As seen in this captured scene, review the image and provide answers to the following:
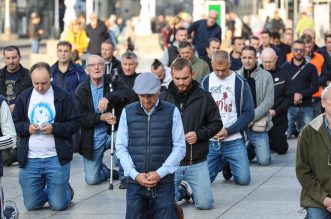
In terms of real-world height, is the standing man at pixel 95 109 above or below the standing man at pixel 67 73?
below

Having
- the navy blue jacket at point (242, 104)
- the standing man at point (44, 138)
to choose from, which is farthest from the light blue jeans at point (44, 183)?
the navy blue jacket at point (242, 104)

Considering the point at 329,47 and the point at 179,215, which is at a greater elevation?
the point at 329,47

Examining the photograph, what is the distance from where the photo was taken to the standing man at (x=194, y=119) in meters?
11.5

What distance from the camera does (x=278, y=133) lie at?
687 inches

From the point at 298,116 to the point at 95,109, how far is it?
20.6 feet

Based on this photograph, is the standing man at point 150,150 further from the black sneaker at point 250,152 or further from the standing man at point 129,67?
the black sneaker at point 250,152

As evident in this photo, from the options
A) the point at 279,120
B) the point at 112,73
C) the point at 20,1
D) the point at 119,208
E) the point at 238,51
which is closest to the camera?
the point at 119,208

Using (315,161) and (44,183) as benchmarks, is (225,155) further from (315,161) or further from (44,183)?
(315,161)

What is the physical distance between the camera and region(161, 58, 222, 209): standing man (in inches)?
455

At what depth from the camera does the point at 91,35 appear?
28875 millimetres

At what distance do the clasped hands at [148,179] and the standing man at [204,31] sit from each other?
48.5 feet

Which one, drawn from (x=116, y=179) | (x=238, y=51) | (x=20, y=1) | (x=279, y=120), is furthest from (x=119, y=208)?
(x=20, y=1)

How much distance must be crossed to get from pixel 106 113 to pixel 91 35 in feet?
48.7

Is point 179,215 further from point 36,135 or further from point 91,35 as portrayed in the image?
point 91,35
